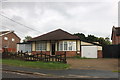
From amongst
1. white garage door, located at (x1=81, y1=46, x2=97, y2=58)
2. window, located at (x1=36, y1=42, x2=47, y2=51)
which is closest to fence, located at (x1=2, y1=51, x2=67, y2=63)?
white garage door, located at (x1=81, y1=46, x2=97, y2=58)

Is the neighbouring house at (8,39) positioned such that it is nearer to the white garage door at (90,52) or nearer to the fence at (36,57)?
the white garage door at (90,52)

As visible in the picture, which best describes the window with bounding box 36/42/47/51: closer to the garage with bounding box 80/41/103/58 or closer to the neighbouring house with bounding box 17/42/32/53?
the neighbouring house with bounding box 17/42/32/53

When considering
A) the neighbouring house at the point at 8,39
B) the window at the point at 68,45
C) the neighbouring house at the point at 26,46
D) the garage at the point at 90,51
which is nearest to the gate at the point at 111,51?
the garage at the point at 90,51

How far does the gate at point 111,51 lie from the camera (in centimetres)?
2558

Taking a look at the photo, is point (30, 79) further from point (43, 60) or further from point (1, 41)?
point (1, 41)

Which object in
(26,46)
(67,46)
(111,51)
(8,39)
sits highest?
(8,39)

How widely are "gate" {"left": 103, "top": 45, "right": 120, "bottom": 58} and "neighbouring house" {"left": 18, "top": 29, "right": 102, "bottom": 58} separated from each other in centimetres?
93

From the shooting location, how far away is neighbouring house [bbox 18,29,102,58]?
25594 mm

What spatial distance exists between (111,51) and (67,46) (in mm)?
7821

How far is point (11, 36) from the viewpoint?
51.4 metres

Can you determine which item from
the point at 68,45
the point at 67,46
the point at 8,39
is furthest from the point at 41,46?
the point at 8,39

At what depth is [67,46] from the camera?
27.0 m

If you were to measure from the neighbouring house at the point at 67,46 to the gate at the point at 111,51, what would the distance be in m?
0.93

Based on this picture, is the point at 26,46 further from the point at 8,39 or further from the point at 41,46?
the point at 8,39
